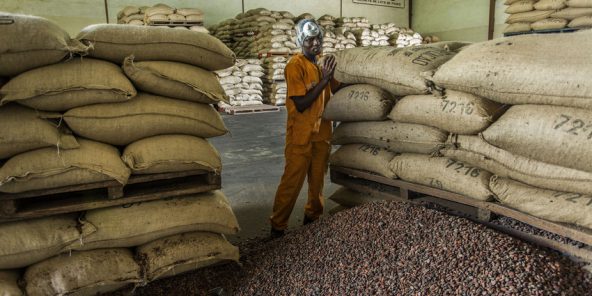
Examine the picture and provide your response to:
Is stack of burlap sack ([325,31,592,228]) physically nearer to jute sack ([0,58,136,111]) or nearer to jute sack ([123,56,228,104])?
jute sack ([123,56,228,104])

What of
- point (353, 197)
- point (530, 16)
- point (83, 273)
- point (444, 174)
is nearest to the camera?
point (83, 273)

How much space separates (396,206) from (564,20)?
6481 millimetres

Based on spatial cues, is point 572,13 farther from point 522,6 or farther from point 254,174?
point 254,174

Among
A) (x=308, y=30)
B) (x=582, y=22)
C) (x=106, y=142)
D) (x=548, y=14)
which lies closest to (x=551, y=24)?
(x=548, y=14)

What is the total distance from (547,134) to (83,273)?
2.56m

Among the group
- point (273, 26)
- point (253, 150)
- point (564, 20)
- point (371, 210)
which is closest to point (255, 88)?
point (273, 26)

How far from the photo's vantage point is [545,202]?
7.20 ft

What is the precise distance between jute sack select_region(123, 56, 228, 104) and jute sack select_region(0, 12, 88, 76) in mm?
289

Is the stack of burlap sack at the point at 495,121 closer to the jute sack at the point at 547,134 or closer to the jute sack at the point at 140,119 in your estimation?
the jute sack at the point at 547,134

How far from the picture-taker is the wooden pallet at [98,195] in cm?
216

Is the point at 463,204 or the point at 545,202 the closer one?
the point at 545,202

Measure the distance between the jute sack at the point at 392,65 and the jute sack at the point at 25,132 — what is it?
79.5 inches

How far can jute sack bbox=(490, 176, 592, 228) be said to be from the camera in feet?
6.75

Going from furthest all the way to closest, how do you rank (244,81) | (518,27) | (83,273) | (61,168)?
(244,81) → (518,27) → (83,273) → (61,168)
